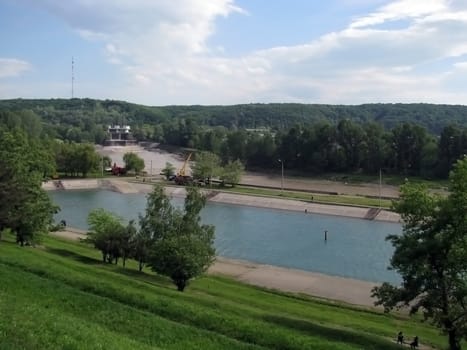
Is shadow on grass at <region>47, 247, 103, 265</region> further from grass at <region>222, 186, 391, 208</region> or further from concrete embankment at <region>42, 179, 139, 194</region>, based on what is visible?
concrete embankment at <region>42, 179, 139, 194</region>

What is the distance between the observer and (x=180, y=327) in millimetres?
17031

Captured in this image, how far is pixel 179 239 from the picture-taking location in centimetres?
2695

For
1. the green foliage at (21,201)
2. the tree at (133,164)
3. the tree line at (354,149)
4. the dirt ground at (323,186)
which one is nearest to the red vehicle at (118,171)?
the tree at (133,164)

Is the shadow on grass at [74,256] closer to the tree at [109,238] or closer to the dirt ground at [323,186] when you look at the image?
the tree at [109,238]

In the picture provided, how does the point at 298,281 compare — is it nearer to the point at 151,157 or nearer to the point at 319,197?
the point at 319,197

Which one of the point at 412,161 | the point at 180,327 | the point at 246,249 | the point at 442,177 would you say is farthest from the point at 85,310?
the point at 412,161

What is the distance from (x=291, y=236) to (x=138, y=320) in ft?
129

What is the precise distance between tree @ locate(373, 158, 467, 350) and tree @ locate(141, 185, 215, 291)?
995 centimetres

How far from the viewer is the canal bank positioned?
223ft

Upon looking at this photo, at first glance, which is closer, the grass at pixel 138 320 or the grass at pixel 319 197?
the grass at pixel 138 320

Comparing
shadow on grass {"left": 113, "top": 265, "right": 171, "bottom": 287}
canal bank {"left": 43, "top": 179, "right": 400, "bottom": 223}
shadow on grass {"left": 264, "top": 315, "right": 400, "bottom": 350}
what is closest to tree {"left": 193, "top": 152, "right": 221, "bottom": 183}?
canal bank {"left": 43, "top": 179, "right": 400, "bottom": 223}

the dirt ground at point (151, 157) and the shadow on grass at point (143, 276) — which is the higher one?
the dirt ground at point (151, 157)

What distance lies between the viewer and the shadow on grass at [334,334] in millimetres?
19266

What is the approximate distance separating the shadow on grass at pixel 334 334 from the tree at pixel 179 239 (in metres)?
6.53
